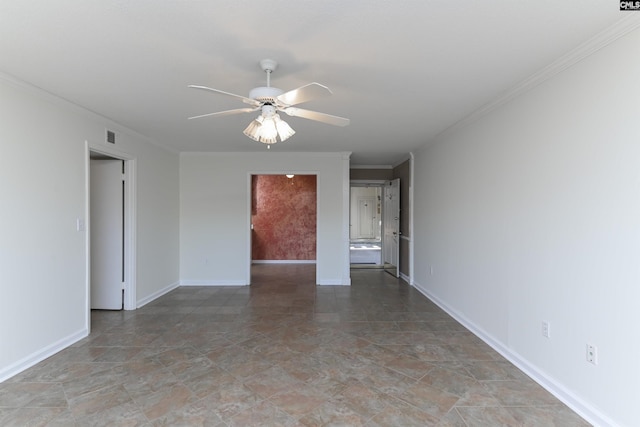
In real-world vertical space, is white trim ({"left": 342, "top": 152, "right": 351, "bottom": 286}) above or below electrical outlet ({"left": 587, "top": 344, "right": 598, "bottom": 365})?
above

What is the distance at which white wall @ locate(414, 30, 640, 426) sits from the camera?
1.77m

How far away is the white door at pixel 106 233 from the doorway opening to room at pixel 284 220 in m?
4.29

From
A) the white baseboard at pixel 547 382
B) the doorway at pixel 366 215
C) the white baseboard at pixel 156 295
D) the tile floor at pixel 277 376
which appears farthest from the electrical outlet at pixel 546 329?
the doorway at pixel 366 215

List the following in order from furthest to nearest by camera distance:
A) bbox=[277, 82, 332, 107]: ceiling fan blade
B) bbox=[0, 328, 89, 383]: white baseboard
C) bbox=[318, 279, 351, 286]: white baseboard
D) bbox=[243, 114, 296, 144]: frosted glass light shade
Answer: bbox=[318, 279, 351, 286]: white baseboard, bbox=[0, 328, 89, 383]: white baseboard, bbox=[243, 114, 296, 144]: frosted glass light shade, bbox=[277, 82, 332, 107]: ceiling fan blade

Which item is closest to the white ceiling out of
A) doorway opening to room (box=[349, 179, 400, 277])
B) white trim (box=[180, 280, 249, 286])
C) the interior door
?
white trim (box=[180, 280, 249, 286])

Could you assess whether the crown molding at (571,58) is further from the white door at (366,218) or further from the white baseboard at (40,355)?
the white door at (366,218)

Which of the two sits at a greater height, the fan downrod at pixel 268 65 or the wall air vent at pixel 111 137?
the fan downrod at pixel 268 65

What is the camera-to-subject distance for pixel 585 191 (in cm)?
202

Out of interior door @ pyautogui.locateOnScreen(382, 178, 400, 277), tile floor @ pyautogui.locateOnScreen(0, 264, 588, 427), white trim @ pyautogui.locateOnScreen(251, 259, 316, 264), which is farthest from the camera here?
white trim @ pyautogui.locateOnScreen(251, 259, 316, 264)

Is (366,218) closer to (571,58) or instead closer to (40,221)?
(571,58)

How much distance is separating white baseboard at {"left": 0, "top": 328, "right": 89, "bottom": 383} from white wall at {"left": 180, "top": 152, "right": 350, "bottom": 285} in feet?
7.78

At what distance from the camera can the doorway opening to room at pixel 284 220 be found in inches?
330

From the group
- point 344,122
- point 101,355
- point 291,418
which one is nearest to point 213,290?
point 101,355

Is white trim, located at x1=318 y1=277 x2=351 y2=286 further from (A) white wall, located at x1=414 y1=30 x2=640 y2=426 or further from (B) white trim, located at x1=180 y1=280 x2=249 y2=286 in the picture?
(A) white wall, located at x1=414 y1=30 x2=640 y2=426
